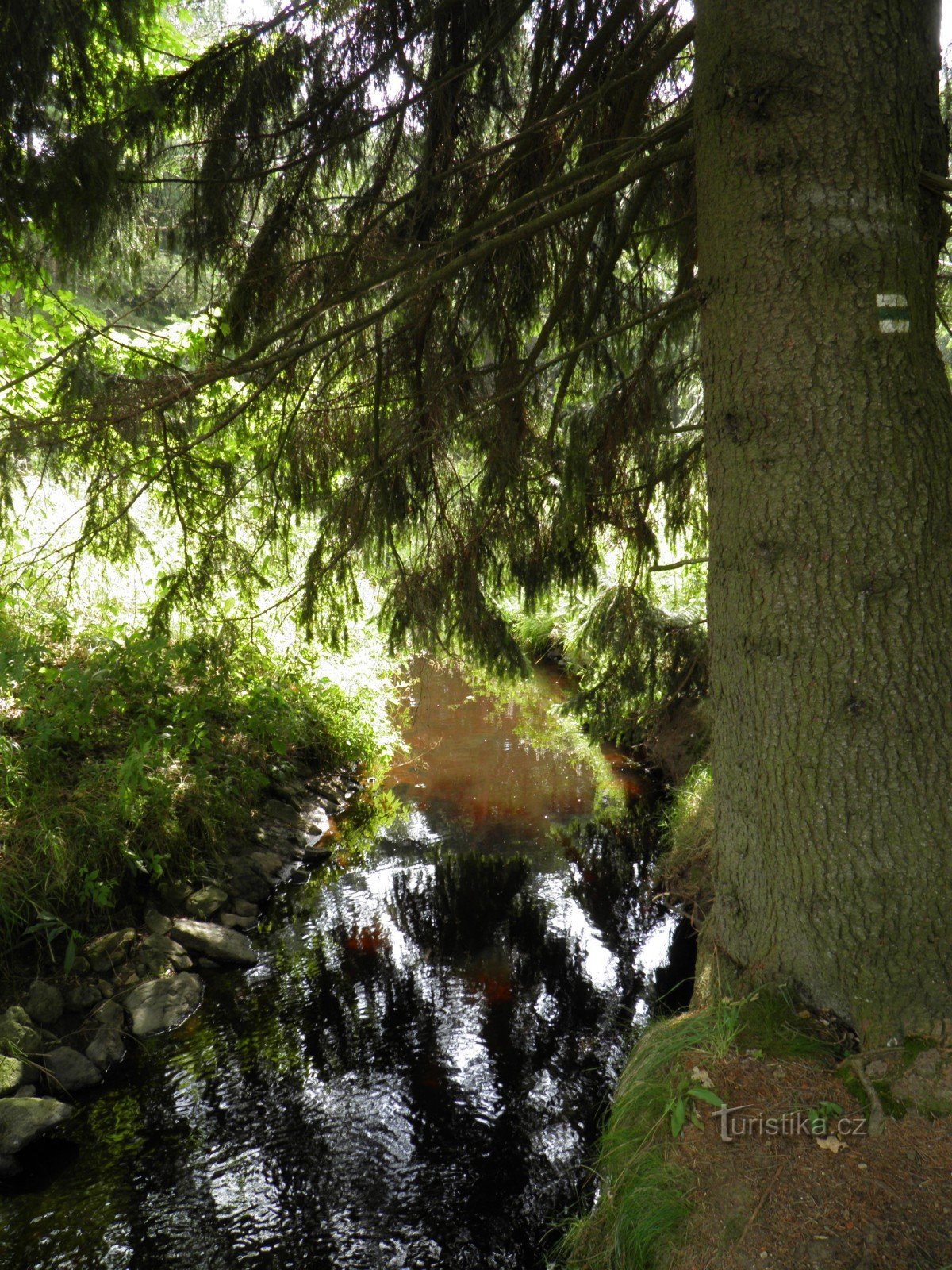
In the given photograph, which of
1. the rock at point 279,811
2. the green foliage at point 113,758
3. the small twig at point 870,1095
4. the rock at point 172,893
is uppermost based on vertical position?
the green foliage at point 113,758

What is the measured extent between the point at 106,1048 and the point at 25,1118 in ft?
2.11

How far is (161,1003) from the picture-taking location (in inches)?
195

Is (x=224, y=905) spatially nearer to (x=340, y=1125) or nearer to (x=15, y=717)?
(x=15, y=717)

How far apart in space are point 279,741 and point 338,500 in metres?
3.65

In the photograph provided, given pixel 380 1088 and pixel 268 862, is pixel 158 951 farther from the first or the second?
pixel 380 1088

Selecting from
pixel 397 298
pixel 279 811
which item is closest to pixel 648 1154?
pixel 397 298

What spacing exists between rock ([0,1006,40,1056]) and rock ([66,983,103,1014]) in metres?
0.31

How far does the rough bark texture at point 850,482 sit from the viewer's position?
2.44 meters

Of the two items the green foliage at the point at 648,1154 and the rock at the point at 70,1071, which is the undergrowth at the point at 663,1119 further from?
the rock at the point at 70,1071

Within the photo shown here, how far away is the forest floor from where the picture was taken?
2.08 meters

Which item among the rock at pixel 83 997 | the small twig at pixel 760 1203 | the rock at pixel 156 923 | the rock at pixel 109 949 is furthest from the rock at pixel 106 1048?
the small twig at pixel 760 1203

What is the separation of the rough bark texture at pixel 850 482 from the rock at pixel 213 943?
413 centimetres

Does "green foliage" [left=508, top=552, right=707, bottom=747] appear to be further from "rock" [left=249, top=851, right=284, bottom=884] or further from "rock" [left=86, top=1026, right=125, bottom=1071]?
"rock" [left=86, top=1026, right=125, bottom=1071]

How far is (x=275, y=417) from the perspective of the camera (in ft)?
15.6
